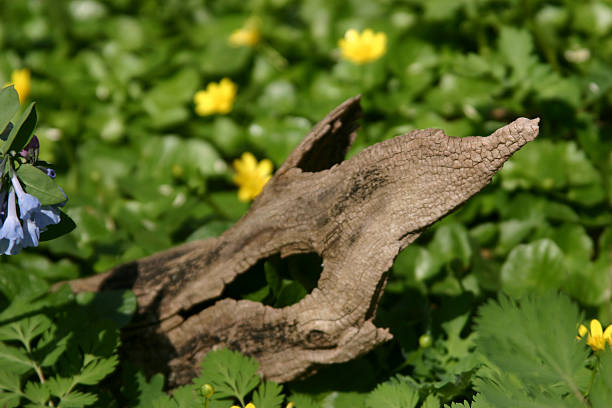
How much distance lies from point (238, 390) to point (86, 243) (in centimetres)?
123

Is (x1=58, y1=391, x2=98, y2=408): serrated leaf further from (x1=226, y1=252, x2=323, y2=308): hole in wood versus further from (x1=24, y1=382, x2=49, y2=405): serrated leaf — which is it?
(x1=226, y1=252, x2=323, y2=308): hole in wood

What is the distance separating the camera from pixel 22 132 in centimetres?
137

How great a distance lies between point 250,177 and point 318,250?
1.39 meters

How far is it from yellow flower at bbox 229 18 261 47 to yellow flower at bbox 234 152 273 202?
107 cm

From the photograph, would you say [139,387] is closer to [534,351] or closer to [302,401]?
[302,401]

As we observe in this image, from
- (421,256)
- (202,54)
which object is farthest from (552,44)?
(202,54)

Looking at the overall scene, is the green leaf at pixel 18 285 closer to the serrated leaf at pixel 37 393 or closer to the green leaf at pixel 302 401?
the serrated leaf at pixel 37 393

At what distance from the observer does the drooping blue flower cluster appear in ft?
4.52

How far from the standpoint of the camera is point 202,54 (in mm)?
4086

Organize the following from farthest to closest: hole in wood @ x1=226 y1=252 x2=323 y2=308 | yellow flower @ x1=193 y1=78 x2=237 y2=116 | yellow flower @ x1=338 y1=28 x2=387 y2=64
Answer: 1. yellow flower @ x1=193 y1=78 x2=237 y2=116
2. yellow flower @ x1=338 y1=28 x2=387 y2=64
3. hole in wood @ x1=226 y1=252 x2=323 y2=308

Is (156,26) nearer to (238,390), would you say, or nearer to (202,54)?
(202,54)

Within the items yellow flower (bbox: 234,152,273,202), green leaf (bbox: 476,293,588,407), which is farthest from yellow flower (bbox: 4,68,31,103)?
green leaf (bbox: 476,293,588,407)

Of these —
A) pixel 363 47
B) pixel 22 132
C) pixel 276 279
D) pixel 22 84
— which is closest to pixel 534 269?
pixel 276 279

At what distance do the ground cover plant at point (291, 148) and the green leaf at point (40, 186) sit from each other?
0.02 metres
